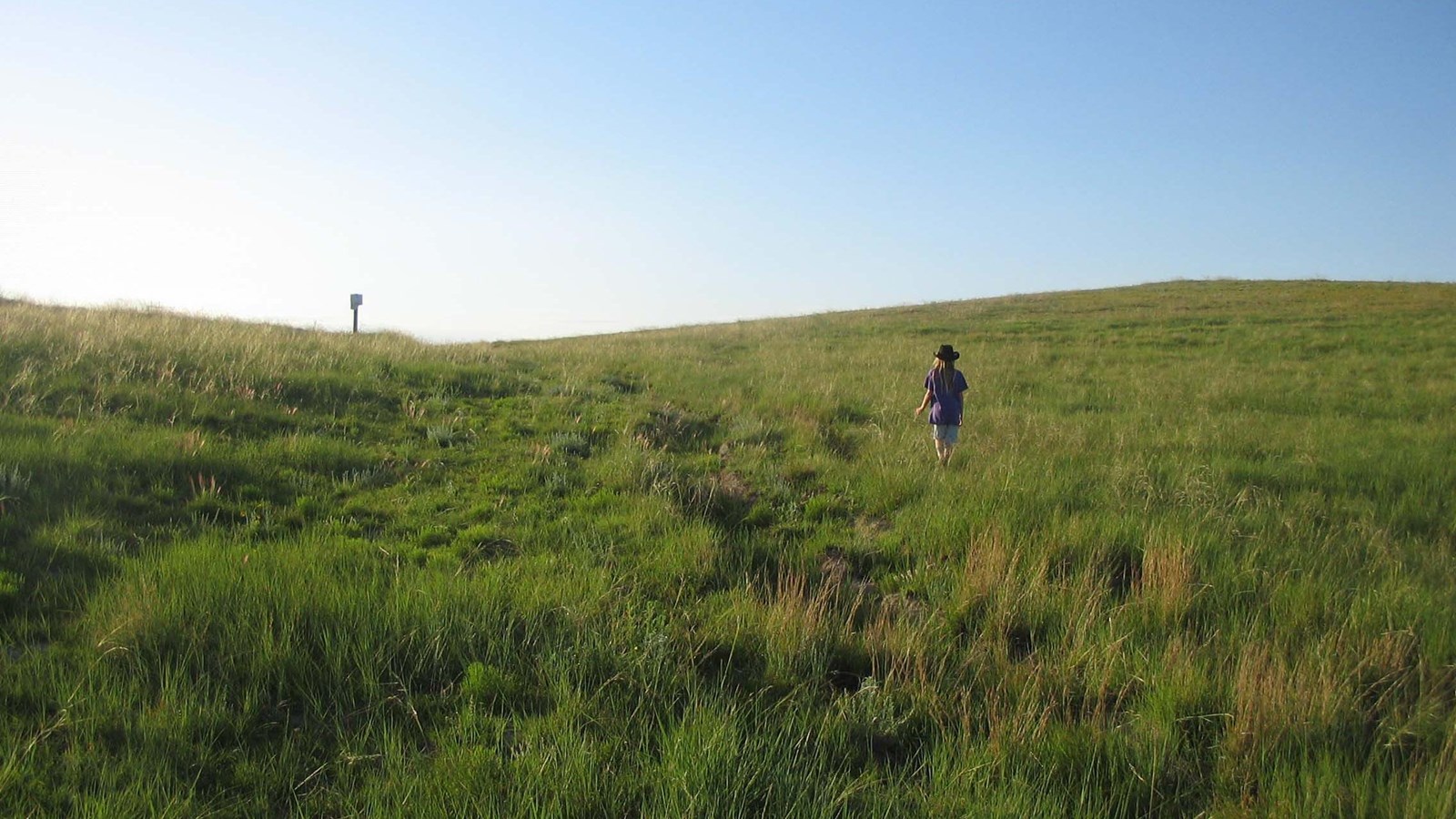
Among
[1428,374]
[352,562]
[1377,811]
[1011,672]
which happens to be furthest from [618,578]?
[1428,374]

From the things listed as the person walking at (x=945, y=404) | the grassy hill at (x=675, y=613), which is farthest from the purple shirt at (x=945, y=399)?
the grassy hill at (x=675, y=613)

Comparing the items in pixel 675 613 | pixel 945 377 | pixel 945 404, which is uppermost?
pixel 945 377

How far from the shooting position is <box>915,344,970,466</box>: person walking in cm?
855

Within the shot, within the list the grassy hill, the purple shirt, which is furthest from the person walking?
the grassy hill

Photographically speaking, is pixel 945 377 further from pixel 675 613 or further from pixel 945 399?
pixel 675 613

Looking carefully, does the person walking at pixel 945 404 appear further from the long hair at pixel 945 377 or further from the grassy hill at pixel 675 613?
the grassy hill at pixel 675 613

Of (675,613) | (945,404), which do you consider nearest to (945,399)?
(945,404)

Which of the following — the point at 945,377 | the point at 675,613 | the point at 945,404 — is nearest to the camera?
the point at 675,613

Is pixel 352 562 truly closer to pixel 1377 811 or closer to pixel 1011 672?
pixel 1011 672

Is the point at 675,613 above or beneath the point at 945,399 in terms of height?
beneath

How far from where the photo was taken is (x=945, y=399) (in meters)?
8.61

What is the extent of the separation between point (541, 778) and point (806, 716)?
46.1 inches

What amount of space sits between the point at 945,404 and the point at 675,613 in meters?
5.30

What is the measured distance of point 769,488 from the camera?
23.3 ft
